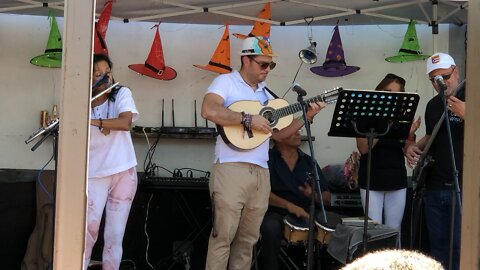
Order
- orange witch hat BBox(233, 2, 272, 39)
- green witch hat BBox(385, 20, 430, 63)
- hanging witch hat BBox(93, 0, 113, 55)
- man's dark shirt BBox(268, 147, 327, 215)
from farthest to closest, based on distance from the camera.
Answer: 1. green witch hat BBox(385, 20, 430, 63)
2. orange witch hat BBox(233, 2, 272, 39)
3. hanging witch hat BBox(93, 0, 113, 55)
4. man's dark shirt BBox(268, 147, 327, 215)

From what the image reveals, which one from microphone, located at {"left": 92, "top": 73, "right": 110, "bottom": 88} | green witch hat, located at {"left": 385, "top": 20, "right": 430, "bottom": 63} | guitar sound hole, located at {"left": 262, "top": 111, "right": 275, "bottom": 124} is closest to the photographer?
microphone, located at {"left": 92, "top": 73, "right": 110, "bottom": 88}

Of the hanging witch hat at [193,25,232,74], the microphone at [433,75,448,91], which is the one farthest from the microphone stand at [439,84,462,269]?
the hanging witch hat at [193,25,232,74]

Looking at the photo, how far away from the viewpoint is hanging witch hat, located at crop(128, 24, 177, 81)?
6.39 meters

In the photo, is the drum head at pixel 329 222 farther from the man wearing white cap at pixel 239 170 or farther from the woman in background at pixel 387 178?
the man wearing white cap at pixel 239 170

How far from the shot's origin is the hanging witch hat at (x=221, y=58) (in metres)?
6.41

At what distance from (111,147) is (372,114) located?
1.68m

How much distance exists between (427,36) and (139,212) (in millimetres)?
3096

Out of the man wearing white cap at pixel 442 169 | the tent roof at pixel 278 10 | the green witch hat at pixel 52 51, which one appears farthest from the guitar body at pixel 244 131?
the green witch hat at pixel 52 51

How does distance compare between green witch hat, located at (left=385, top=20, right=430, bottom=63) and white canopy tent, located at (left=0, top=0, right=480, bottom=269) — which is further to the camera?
green witch hat, located at (left=385, top=20, right=430, bottom=63)

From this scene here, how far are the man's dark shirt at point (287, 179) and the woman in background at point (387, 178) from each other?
0.59m

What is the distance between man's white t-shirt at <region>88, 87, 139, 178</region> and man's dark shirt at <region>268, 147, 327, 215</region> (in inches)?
Result: 51.9

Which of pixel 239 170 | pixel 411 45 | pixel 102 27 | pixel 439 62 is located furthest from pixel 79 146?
pixel 411 45

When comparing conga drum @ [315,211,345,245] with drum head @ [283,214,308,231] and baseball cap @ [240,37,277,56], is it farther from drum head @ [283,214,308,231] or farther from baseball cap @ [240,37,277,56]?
baseball cap @ [240,37,277,56]

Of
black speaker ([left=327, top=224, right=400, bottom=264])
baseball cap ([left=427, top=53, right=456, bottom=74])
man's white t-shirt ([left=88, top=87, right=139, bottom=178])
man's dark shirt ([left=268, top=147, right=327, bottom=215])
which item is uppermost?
baseball cap ([left=427, top=53, right=456, bottom=74])
